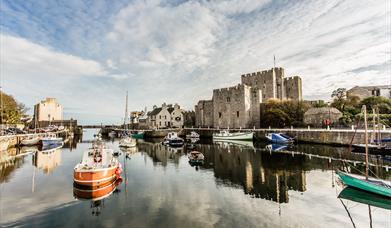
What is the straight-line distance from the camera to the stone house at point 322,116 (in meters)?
34.4

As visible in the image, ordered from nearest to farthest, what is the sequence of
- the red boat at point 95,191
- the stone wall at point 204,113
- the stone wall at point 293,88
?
1. the red boat at point 95,191
2. the stone wall at point 293,88
3. the stone wall at point 204,113

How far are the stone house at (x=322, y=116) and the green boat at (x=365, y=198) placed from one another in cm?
2754

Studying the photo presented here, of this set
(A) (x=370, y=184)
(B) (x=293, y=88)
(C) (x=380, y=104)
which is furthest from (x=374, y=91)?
(A) (x=370, y=184)

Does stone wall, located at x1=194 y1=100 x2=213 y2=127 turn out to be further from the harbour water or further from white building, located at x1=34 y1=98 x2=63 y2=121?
white building, located at x1=34 y1=98 x2=63 y2=121

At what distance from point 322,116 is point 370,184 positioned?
95.5ft

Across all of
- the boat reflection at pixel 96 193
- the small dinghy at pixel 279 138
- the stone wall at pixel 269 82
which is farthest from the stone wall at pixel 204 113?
the boat reflection at pixel 96 193

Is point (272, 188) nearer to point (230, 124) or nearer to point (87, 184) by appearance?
point (87, 184)

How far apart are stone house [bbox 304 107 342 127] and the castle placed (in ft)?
33.6

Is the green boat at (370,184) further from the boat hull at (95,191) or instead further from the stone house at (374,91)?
the stone house at (374,91)

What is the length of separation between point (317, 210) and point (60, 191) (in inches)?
486

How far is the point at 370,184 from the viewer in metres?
9.46

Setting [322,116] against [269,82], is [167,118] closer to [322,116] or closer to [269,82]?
[269,82]

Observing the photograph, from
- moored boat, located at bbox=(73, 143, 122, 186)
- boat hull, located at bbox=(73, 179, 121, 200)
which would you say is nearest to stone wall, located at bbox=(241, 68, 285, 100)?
moored boat, located at bbox=(73, 143, 122, 186)

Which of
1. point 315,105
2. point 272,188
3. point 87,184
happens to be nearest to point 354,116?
point 315,105
